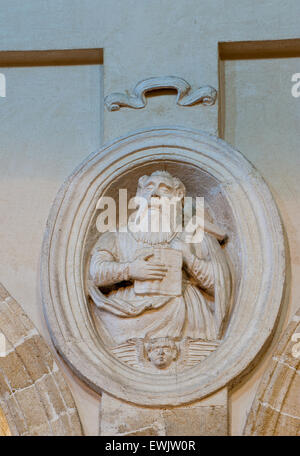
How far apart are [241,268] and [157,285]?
1.60 ft

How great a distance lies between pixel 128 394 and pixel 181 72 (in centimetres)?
201

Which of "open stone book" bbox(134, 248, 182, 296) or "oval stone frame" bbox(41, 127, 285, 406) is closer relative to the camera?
"oval stone frame" bbox(41, 127, 285, 406)

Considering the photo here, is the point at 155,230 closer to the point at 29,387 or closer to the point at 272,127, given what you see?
the point at 272,127

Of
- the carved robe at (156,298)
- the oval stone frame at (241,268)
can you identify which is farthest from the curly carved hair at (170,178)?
the carved robe at (156,298)

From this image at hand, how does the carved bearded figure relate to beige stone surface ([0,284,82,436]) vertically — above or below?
above

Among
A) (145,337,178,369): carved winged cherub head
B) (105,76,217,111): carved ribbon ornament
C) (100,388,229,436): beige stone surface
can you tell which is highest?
(105,76,217,111): carved ribbon ornament

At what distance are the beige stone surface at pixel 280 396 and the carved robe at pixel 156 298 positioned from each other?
37 centimetres

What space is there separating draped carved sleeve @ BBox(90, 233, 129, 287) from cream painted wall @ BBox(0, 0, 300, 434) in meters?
0.38

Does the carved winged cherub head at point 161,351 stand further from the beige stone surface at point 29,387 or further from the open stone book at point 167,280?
the beige stone surface at point 29,387

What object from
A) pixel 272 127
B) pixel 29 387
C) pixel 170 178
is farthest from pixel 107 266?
pixel 272 127

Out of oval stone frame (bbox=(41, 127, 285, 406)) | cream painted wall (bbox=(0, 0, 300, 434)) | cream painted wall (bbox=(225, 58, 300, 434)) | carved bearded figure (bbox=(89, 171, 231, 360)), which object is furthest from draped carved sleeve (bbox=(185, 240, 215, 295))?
cream painted wall (bbox=(0, 0, 300, 434))

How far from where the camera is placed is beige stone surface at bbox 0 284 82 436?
251 inches

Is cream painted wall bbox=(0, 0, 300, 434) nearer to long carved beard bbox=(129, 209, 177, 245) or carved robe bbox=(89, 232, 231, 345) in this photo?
carved robe bbox=(89, 232, 231, 345)

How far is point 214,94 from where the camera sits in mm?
7023
